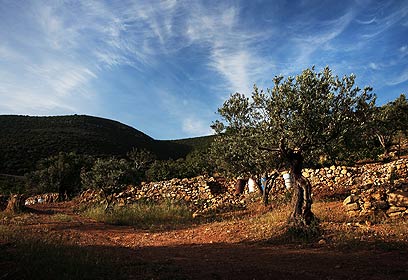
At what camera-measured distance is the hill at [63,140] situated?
5181cm

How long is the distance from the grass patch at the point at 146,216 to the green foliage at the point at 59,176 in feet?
45.4

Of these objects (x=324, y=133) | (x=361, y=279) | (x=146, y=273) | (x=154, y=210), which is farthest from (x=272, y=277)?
(x=154, y=210)

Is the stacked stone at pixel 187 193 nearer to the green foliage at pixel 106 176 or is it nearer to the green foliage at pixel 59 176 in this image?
the green foliage at pixel 106 176

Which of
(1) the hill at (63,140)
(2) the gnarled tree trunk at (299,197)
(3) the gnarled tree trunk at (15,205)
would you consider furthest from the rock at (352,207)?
(1) the hill at (63,140)

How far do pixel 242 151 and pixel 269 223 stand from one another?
348 cm

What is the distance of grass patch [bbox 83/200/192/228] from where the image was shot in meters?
17.5

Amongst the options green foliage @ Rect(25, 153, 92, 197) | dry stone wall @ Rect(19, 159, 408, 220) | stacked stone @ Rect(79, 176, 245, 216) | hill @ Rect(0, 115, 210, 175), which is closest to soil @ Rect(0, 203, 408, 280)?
dry stone wall @ Rect(19, 159, 408, 220)

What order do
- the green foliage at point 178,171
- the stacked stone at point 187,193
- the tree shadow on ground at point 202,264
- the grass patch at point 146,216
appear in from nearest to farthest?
the tree shadow on ground at point 202,264 < the grass patch at point 146,216 < the stacked stone at point 187,193 < the green foliage at point 178,171

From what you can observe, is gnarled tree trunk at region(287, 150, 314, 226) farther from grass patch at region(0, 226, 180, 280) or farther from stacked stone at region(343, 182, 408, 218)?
grass patch at region(0, 226, 180, 280)

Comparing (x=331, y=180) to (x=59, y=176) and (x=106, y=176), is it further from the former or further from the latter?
(x=59, y=176)

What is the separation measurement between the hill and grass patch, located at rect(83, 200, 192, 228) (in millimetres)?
36109

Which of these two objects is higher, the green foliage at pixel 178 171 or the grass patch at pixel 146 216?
the green foliage at pixel 178 171

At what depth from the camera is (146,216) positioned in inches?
733

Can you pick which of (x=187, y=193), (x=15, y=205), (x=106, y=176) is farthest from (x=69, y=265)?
(x=187, y=193)
